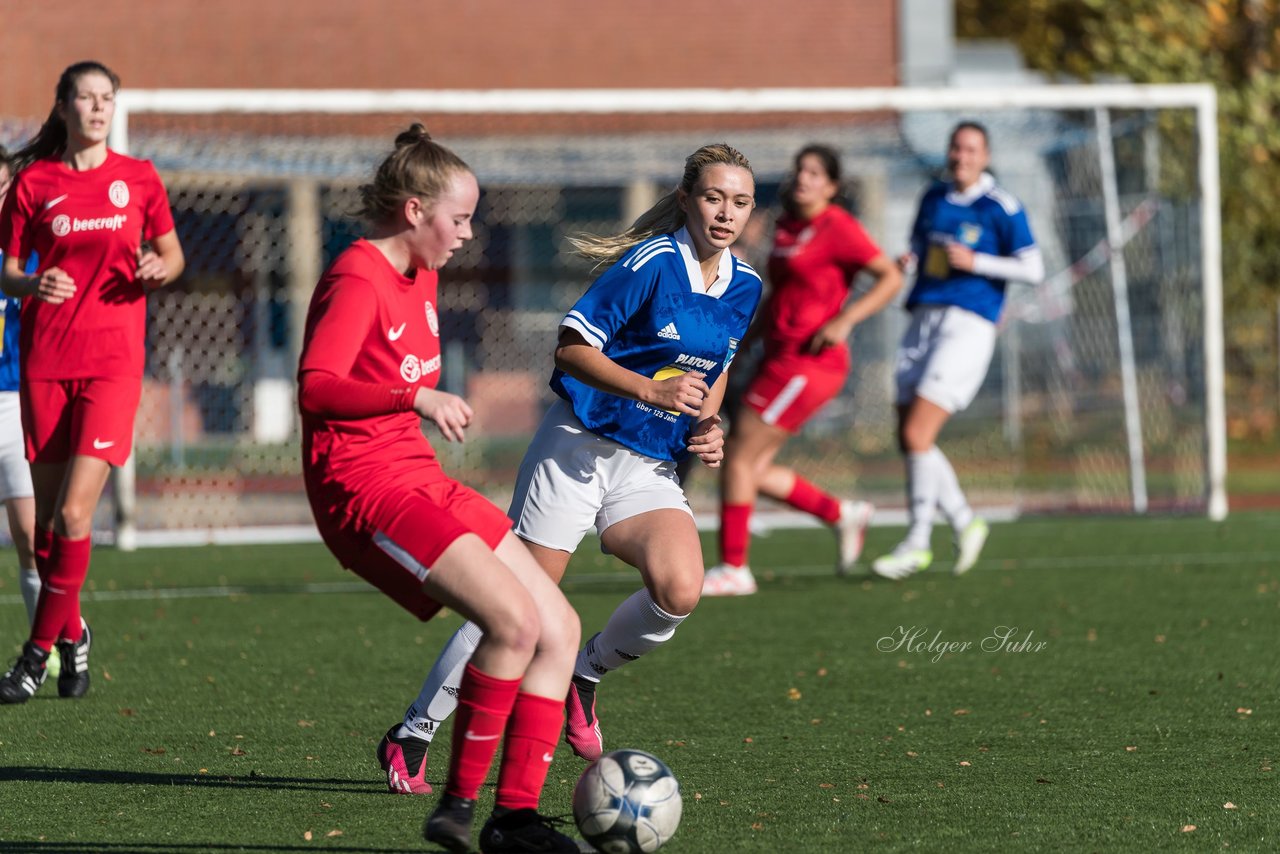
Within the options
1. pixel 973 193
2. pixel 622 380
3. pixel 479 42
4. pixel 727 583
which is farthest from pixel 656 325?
pixel 479 42

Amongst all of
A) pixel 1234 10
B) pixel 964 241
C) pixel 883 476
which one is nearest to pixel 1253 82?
pixel 1234 10

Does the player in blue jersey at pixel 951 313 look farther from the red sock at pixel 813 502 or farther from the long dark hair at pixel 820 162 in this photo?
the long dark hair at pixel 820 162

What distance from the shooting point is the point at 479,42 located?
21.7 meters

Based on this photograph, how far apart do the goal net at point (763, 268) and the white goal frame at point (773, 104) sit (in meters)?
0.02

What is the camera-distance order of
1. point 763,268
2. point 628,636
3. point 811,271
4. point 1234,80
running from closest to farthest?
point 628,636
point 811,271
point 763,268
point 1234,80

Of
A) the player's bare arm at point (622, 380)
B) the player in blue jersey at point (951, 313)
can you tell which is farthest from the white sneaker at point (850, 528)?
the player's bare arm at point (622, 380)

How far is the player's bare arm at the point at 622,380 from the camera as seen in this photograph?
13.3 feet

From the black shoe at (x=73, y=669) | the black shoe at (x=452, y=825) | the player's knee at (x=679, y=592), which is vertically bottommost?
the black shoe at (x=73, y=669)

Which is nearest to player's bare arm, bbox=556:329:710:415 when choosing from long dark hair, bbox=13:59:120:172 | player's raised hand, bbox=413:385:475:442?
player's raised hand, bbox=413:385:475:442

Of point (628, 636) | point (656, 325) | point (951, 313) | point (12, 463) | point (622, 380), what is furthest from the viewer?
point (951, 313)

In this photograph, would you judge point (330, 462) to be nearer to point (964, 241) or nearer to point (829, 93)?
point (964, 241)

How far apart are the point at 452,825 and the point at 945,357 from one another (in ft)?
18.6

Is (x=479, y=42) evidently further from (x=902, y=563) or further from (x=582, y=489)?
(x=582, y=489)

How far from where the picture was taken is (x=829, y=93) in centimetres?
1152
